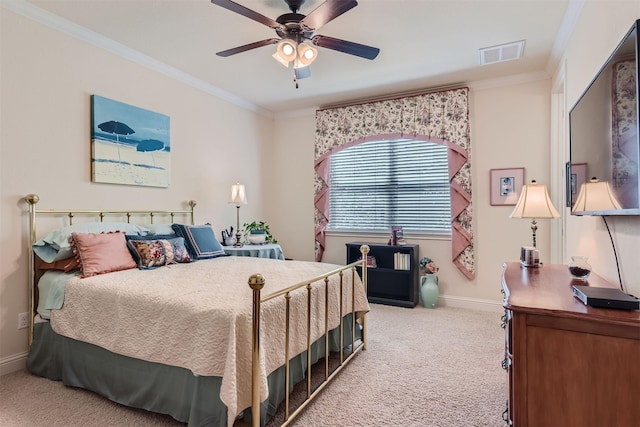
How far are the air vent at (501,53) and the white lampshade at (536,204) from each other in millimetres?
1572

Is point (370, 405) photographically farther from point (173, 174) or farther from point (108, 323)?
point (173, 174)

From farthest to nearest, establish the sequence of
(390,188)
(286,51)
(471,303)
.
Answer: (390,188) → (471,303) → (286,51)

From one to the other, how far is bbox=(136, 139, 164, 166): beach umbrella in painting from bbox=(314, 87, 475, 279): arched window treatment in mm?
2135

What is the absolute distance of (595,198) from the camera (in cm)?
172

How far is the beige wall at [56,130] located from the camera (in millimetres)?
2410

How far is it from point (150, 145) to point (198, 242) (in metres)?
1.11

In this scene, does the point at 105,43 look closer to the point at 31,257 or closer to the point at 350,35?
the point at 31,257

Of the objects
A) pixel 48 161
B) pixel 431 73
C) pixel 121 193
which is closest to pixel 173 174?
pixel 121 193

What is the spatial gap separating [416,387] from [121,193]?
2999 millimetres

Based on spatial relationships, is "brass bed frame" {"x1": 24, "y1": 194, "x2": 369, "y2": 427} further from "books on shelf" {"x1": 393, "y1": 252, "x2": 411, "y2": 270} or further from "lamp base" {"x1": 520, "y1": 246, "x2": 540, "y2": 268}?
"books on shelf" {"x1": 393, "y1": 252, "x2": 411, "y2": 270}

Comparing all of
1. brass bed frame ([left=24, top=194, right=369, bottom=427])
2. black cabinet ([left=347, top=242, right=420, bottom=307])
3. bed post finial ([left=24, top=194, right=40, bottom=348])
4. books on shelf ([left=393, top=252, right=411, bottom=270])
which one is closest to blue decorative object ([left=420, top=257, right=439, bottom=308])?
black cabinet ([left=347, top=242, right=420, bottom=307])

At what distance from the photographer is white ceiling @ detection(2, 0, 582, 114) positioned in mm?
2506

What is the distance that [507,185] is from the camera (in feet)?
12.6

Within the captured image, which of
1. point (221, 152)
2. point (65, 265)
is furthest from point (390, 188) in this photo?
→ point (65, 265)
